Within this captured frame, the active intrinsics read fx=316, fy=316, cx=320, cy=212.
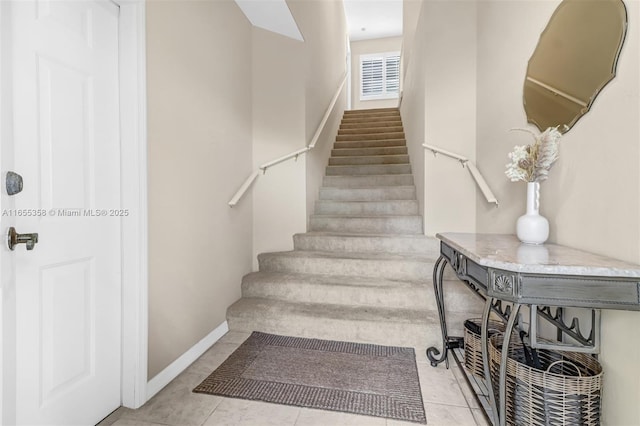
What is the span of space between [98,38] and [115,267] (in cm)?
110

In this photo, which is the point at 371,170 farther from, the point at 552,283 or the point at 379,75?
the point at 379,75

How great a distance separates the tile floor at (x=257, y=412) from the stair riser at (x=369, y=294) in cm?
65

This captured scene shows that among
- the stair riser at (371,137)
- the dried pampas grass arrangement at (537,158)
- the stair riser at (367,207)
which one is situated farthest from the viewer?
the stair riser at (371,137)

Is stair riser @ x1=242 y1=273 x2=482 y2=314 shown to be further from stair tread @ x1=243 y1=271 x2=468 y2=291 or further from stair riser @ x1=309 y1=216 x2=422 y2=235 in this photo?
stair riser @ x1=309 y1=216 x2=422 y2=235

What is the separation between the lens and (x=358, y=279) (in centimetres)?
275

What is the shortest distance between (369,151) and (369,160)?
0.92 feet

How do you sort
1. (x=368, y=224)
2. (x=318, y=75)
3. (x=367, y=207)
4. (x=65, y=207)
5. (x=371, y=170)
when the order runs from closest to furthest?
1. (x=65, y=207)
2. (x=368, y=224)
3. (x=367, y=207)
4. (x=318, y=75)
5. (x=371, y=170)

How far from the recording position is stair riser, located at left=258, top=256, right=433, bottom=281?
8.91 ft

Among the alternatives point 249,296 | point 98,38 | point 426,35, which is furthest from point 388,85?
point 98,38

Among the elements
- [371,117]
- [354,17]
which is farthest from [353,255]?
[354,17]

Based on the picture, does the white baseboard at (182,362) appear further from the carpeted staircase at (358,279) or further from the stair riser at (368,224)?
the stair riser at (368,224)

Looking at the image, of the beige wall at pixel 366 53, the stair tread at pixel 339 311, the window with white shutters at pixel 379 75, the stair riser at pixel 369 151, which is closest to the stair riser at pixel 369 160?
the stair riser at pixel 369 151

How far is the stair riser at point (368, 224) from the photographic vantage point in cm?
325

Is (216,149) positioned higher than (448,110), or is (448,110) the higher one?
(448,110)
